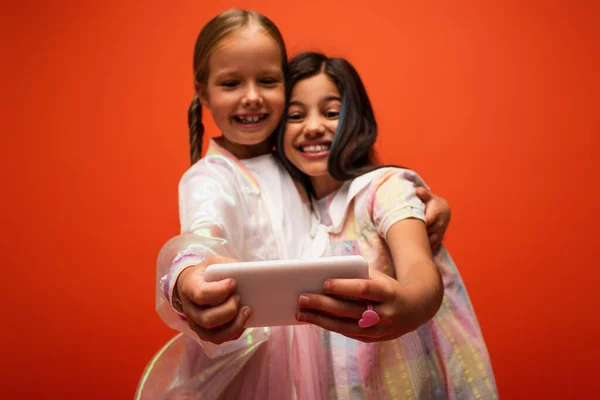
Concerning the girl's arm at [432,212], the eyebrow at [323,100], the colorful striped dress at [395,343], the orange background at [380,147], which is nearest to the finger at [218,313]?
the colorful striped dress at [395,343]

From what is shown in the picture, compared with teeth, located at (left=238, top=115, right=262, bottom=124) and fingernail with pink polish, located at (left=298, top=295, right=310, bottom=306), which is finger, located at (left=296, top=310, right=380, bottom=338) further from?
teeth, located at (left=238, top=115, right=262, bottom=124)

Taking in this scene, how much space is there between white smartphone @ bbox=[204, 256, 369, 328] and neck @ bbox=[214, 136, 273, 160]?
50cm

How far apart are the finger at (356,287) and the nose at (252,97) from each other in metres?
0.47

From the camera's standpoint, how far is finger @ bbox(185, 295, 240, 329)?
2.11ft

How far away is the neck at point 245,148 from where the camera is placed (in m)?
1.13

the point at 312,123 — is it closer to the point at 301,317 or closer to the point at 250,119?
the point at 250,119

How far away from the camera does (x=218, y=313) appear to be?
65 cm

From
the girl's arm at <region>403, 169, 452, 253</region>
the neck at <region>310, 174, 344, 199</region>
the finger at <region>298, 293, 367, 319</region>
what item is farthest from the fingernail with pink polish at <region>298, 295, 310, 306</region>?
the neck at <region>310, 174, 344, 199</region>

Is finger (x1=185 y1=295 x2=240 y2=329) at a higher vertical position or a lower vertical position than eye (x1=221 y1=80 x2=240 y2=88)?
lower

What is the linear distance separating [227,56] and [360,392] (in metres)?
0.57

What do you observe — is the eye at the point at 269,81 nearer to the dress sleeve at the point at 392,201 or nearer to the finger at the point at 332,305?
the dress sleeve at the point at 392,201

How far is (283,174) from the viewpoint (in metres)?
1.12

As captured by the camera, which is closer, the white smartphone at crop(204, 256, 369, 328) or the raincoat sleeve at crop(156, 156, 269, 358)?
the white smartphone at crop(204, 256, 369, 328)

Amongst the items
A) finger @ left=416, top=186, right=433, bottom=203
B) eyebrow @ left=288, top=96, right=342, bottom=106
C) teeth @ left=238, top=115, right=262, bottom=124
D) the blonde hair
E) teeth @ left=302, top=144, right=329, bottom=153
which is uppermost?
the blonde hair
